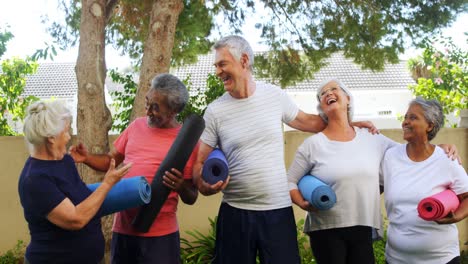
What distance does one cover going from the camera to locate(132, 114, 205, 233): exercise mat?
2.49 metres

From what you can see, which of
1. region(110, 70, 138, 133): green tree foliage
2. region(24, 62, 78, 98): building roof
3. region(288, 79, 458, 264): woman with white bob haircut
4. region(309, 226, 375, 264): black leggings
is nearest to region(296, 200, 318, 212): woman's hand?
region(288, 79, 458, 264): woman with white bob haircut

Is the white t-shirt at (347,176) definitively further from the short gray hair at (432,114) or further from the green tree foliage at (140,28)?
the green tree foliage at (140,28)

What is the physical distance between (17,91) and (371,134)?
5705 millimetres

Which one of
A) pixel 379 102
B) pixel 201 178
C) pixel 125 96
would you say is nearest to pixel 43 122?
pixel 201 178

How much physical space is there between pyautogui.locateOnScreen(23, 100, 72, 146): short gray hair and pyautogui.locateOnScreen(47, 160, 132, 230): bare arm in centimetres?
28

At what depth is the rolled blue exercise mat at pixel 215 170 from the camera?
2.40m

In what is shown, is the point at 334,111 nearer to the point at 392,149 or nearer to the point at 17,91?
the point at 392,149

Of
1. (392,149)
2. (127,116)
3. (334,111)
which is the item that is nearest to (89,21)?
(127,116)

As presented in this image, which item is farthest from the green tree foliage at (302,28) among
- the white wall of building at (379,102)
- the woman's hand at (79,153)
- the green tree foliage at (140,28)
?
the white wall of building at (379,102)

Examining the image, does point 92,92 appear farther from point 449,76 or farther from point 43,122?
point 449,76

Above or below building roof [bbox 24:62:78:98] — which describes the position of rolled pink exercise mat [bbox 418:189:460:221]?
below

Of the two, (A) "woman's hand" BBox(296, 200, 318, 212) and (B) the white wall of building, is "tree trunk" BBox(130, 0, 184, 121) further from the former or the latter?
(B) the white wall of building

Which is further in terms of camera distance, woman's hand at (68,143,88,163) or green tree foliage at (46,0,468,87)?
green tree foliage at (46,0,468,87)

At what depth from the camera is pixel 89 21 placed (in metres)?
4.50
